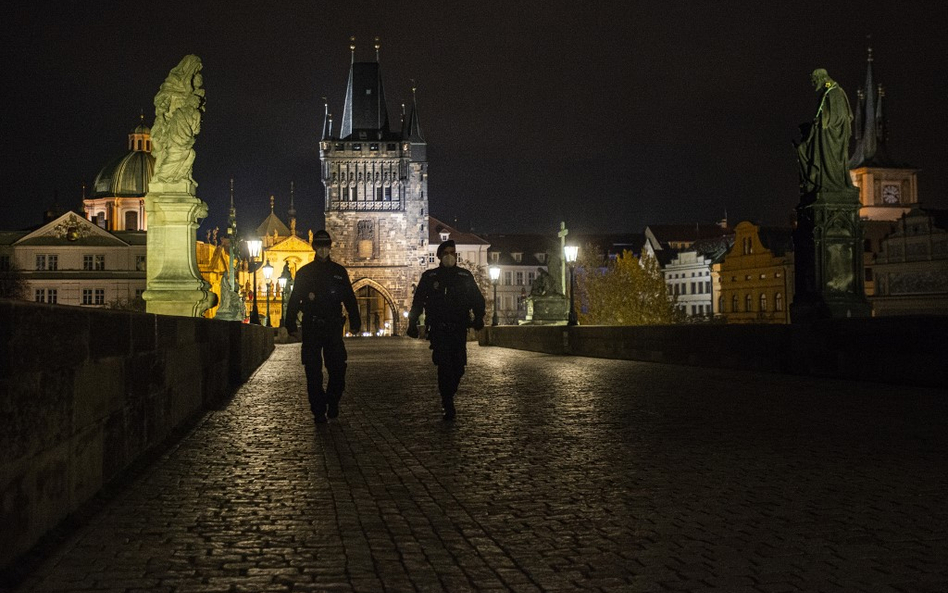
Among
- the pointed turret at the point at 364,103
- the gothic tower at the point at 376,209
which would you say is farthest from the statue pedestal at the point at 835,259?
the pointed turret at the point at 364,103

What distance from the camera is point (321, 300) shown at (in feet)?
34.2

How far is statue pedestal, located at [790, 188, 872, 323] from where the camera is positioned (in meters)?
15.8

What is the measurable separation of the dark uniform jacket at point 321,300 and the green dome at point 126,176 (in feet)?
355

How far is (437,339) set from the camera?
420 inches

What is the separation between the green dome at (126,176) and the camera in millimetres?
114188

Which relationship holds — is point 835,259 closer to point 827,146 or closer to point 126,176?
point 827,146

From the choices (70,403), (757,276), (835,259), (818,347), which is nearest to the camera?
(70,403)

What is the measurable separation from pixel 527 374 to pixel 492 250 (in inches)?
4418

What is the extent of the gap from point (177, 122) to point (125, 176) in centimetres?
10388

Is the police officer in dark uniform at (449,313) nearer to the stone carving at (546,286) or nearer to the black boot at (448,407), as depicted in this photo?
the black boot at (448,407)

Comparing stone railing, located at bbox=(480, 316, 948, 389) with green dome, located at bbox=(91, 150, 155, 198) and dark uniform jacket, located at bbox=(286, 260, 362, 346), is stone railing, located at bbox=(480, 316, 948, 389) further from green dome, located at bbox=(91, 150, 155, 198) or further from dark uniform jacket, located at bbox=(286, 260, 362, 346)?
green dome, located at bbox=(91, 150, 155, 198)

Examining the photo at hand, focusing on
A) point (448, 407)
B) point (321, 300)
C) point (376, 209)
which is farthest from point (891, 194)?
point (321, 300)

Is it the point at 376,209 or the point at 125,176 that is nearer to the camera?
the point at 376,209

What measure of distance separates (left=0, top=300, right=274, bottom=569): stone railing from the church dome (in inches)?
4338
